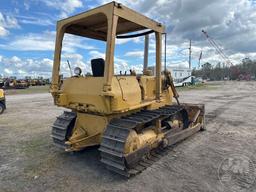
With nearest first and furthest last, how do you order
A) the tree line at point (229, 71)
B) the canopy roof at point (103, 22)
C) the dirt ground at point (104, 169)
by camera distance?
1. the dirt ground at point (104, 169)
2. the canopy roof at point (103, 22)
3. the tree line at point (229, 71)

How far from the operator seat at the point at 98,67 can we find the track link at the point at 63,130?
1.29 metres

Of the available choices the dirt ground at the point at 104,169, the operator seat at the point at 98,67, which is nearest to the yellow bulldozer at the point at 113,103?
the operator seat at the point at 98,67

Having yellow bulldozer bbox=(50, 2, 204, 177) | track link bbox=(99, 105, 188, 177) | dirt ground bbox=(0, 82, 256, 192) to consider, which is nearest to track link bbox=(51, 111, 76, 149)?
yellow bulldozer bbox=(50, 2, 204, 177)

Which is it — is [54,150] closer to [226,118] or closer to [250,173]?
[250,173]

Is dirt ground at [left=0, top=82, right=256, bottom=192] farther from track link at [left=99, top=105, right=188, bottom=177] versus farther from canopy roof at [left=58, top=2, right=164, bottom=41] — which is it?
canopy roof at [left=58, top=2, right=164, bottom=41]

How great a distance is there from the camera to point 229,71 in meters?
103

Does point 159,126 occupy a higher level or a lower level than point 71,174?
higher

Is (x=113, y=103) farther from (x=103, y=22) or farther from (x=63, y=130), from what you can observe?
(x=103, y=22)

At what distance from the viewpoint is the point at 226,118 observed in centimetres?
1016

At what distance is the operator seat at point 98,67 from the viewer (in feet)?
16.1

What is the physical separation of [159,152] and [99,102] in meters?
2.00

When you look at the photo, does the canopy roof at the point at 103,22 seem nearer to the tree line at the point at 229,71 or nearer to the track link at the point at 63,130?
the track link at the point at 63,130

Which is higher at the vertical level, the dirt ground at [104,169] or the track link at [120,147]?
the track link at [120,147]

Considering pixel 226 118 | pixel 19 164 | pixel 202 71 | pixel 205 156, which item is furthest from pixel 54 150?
pixel 202 71
